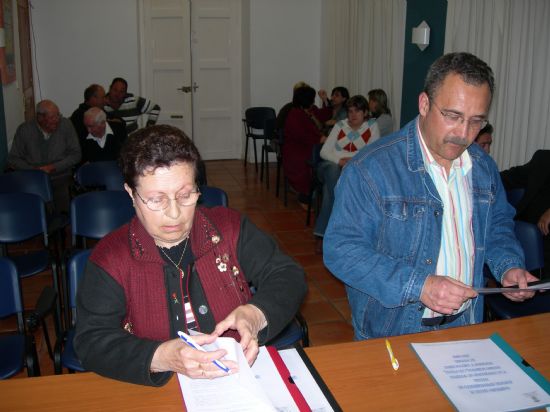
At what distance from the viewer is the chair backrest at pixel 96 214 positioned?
3.56 m

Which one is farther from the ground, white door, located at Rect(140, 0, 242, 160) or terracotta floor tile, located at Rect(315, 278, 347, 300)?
white door, located at Rect(140, 0, 242, 160)

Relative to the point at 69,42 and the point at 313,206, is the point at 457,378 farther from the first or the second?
the point at 69,42

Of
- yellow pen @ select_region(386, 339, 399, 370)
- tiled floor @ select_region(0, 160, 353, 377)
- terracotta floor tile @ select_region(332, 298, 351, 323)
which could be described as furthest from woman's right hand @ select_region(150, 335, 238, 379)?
terracotta floor tile @ select_region(332, 298, 351, 323)

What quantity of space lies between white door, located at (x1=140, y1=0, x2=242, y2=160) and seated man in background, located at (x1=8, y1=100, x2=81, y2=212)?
3.37 m

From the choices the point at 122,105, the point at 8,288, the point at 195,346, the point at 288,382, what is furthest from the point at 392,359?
the point at 122,105

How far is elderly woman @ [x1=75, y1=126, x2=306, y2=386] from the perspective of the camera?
1.48 metres

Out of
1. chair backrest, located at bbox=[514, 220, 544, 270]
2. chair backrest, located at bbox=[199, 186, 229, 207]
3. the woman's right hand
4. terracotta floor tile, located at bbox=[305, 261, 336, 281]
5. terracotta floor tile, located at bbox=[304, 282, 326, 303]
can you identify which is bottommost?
terracotta floor tile, located at bbox=[304, 282, 326, 303]

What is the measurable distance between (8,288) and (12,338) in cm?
27

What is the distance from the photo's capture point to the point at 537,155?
407 centimetres

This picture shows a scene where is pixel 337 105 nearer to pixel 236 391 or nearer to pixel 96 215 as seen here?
pixel 96 215

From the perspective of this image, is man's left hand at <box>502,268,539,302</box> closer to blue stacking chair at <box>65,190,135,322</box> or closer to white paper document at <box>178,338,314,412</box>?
white paper document at <box>178,338,314,412</box>

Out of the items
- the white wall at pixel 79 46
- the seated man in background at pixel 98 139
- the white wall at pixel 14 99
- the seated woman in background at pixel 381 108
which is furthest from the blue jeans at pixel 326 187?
the white wall at pixel 79 46

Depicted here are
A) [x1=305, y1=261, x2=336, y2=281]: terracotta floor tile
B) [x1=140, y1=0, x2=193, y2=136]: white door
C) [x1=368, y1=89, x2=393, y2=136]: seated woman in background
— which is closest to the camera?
[x1=305, y1=261, x2=336, y2=281]: terracotta floor tile

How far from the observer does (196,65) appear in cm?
924
